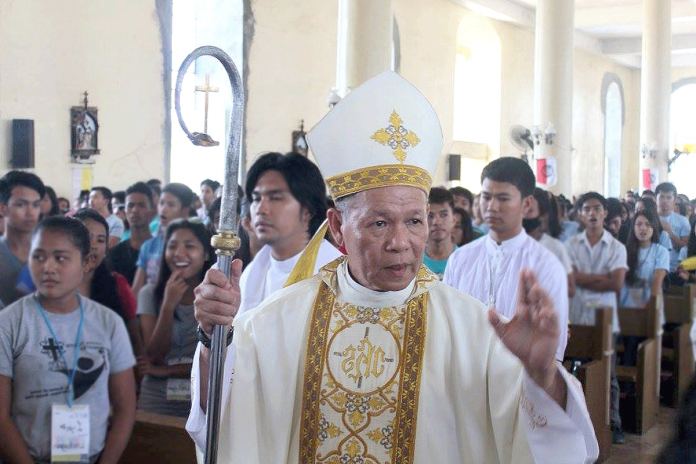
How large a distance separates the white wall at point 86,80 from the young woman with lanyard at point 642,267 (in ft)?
22.8

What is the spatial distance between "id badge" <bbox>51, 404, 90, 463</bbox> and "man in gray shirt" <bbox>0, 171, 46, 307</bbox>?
1.09 meters

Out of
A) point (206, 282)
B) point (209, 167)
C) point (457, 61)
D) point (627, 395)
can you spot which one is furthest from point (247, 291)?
point (457, 61)

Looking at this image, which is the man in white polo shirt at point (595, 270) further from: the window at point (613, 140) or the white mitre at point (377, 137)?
the window at point (613, 140)

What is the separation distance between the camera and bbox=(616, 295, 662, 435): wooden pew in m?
7.01

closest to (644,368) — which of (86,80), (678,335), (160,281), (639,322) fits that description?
(639,322)

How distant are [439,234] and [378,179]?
2927 mm

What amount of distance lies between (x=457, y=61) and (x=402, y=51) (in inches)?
144

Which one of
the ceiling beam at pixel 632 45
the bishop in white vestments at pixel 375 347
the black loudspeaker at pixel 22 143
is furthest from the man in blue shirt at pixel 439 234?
the ceiling beam at pixel 632 45

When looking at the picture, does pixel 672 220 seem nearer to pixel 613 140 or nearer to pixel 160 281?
pixel 160 281

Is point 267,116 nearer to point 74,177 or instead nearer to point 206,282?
point 74,177

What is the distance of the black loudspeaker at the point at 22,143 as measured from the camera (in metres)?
11.1

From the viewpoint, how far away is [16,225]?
4.91m

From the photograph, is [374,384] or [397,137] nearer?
[374,384]

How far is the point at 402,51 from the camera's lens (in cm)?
1812
